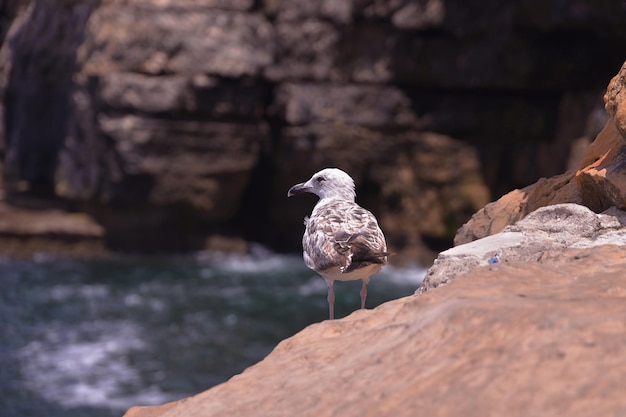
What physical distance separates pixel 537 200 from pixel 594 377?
232cm

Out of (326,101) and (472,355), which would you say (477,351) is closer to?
(472,355)

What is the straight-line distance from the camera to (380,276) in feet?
51.9

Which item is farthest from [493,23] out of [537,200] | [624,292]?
[624,292]

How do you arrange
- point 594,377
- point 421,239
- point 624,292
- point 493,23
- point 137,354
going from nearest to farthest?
point 594,377
point 624,292
point 137,354
point 493,23
point 421,239

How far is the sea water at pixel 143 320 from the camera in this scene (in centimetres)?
988

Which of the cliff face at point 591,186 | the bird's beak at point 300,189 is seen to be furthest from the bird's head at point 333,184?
the cliff face at point 591,186

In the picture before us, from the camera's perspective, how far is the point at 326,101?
53.4ft

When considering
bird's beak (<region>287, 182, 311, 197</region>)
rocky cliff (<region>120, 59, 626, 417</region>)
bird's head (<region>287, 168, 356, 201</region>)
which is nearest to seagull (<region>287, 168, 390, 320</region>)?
bird's head (<region>287, 168, 356, 201</region>)

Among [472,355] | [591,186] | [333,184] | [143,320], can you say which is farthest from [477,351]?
[143,320]

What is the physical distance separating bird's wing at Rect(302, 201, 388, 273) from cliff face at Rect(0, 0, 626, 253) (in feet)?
38.0

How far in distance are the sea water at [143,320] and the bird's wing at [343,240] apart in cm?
541

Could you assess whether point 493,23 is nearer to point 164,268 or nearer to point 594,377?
point 164,268

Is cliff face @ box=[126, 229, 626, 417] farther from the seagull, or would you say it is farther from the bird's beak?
the bird's beak

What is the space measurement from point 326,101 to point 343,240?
12.2 metres
